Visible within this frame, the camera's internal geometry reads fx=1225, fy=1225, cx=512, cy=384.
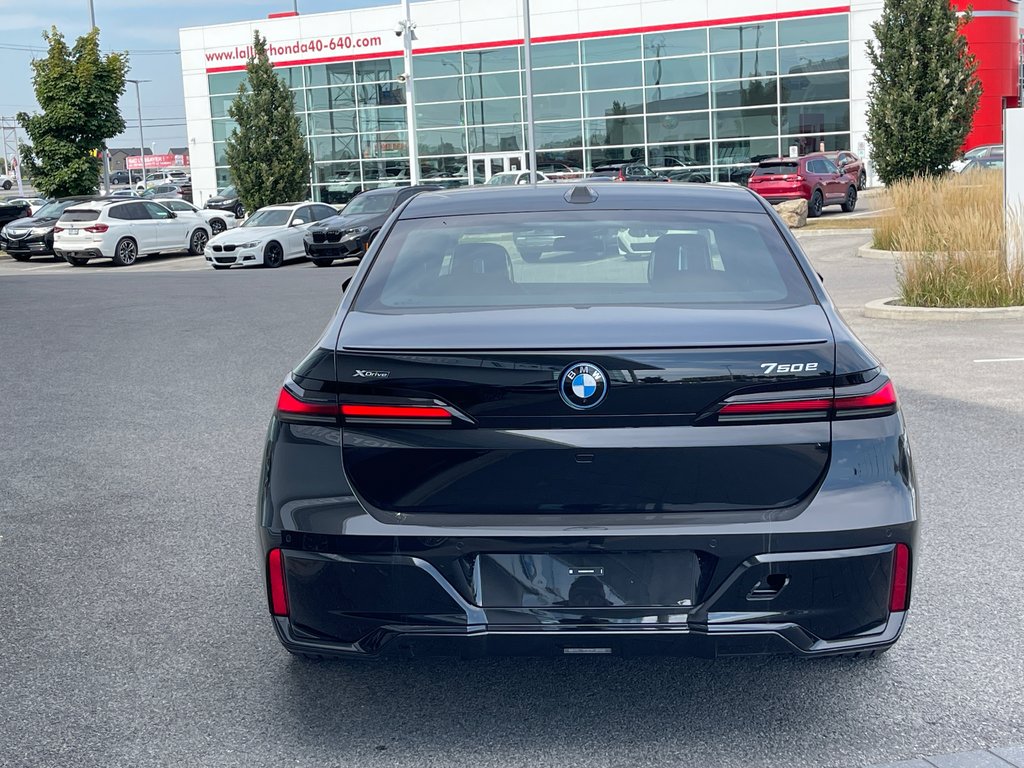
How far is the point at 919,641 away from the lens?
167 inches

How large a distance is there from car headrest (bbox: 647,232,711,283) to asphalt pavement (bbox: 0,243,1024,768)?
126cm

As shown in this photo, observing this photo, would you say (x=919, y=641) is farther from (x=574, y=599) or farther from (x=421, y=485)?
(x=421, y=485)

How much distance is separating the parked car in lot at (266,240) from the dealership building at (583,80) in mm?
18711

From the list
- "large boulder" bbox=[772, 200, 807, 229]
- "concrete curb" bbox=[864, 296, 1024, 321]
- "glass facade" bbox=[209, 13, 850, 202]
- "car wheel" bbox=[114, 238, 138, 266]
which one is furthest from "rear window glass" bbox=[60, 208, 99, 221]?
"concrete curb" bbox=[864, 296, 1024, 321]

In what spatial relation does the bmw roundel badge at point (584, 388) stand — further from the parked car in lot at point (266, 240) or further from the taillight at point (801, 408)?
the parked car in lot at point (266, 240)

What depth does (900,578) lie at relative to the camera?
11.0 ft

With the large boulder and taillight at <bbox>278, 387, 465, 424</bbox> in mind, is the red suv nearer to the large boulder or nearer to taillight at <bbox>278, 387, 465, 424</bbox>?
the large boulder

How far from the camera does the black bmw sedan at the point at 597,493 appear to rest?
3203mm

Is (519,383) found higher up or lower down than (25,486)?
higher up

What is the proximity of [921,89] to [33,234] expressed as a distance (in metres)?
23.3

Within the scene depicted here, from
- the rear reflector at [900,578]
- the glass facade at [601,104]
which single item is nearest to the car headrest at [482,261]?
the rear reflector at [900,578]

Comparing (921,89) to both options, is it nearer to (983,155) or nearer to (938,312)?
(983,155)

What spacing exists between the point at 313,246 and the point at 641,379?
2375 centimetres

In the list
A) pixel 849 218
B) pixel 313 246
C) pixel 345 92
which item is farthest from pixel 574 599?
pixel 345 92
